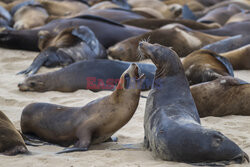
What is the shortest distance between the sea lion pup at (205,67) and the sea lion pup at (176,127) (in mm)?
2104

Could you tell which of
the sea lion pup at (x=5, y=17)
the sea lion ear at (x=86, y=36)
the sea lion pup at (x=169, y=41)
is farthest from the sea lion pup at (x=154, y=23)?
the sea lion pup at (x=5, y=17)

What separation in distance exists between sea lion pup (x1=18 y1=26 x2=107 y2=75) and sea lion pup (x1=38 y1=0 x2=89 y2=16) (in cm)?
481

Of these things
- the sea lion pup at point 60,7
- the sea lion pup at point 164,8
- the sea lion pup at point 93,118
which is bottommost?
the sea lion pup at point 164,8

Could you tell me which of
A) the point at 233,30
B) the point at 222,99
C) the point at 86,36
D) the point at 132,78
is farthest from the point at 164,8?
the point at 132,78

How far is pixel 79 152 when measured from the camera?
414cm

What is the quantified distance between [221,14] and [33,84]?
25.8ft

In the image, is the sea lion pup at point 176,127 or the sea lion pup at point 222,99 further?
the sea lion pup at point 222,99

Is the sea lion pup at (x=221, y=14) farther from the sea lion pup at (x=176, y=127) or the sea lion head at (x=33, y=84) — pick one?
the sea lion pup at (x=176, y=127)

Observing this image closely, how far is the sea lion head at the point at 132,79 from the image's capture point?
4.38 meters

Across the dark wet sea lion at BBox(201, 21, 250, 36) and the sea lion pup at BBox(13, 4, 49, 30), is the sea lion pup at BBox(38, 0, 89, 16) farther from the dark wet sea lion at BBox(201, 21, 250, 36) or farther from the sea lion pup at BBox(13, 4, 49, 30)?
the dark wet sea lion at BBox(201, 21, 250, 36)

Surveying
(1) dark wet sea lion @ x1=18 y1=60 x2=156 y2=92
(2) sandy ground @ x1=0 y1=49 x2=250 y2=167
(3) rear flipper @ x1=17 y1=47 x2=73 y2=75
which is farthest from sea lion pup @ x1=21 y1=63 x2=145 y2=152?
(3) rear flipper @ x1=17 y1=47 x2=73 y2=75

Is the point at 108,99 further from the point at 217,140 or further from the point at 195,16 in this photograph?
the point at 195,16

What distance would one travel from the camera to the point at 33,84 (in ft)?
22.6

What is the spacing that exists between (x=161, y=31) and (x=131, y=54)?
32.9 inches
